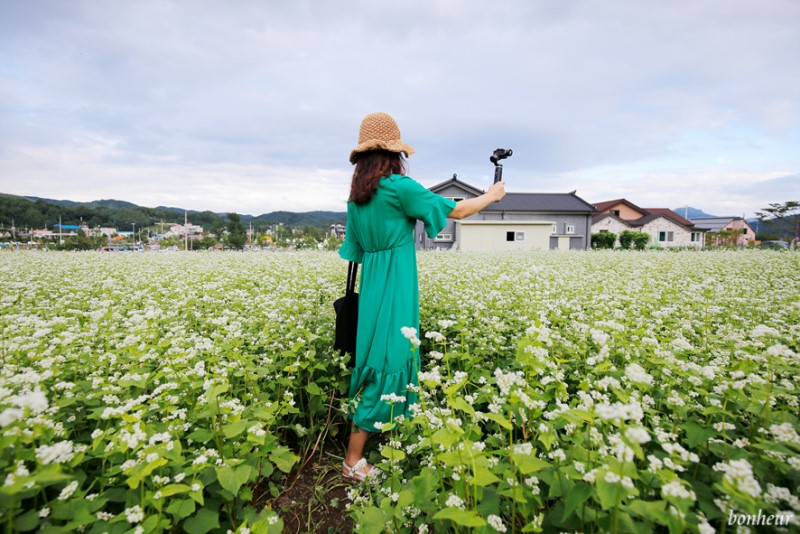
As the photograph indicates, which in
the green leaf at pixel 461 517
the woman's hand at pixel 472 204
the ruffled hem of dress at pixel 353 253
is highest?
the woman's hand at pixel 472 204

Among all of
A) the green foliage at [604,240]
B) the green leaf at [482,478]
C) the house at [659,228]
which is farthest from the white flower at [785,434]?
the house at [659,228]

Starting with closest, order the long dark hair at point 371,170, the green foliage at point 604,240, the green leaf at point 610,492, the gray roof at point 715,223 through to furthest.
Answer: the green leaf at point 610,492 → the long dark hair at point 371,170 → the green foliage at point 604,240 → the gray roof at point 715,223

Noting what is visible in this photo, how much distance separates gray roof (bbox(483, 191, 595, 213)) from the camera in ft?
A: 111

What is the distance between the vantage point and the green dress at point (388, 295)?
2586 millimetres

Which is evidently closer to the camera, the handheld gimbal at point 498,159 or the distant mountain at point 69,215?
the handheld gimbal at point 498,159

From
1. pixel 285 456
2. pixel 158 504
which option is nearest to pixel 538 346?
pixel 285 456

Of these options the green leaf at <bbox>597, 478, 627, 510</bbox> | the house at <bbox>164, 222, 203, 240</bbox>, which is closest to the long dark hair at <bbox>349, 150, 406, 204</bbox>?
the green leaf at <bbox>597, 478, 627, 510</bbox>

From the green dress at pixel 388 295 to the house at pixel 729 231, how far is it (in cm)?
6183

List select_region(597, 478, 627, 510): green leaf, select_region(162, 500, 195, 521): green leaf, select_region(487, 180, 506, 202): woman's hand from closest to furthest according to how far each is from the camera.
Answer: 1. select_region(597, 478, 627, 510): green leaf
2. select_region(162, 500, 195, 521): green leaf
3. select_region(487, 180, 506, 202): woman's hand

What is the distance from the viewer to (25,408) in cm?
106

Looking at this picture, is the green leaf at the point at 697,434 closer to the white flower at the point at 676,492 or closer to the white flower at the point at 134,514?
the white flower at the point at 676,492

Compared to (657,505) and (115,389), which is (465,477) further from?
(115,389)
